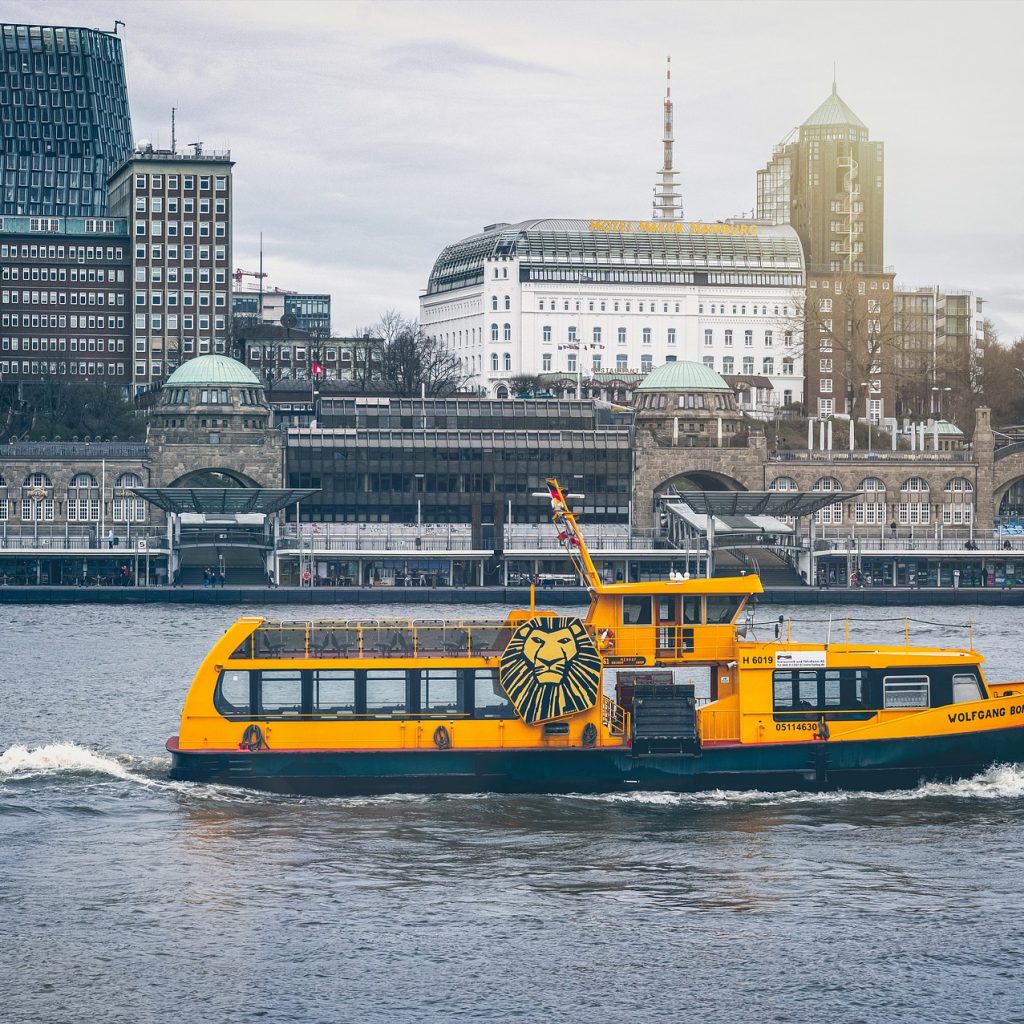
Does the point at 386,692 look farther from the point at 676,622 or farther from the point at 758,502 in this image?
the point at 758,502

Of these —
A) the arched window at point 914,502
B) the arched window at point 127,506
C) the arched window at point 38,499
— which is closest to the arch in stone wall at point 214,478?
the arched window at point 127,506

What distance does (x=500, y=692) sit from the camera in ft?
174

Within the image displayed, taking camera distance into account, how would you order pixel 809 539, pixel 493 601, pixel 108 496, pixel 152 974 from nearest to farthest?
pixel 152 974 → pixel 493 601 → pixel 809 539 → pixel 108 496

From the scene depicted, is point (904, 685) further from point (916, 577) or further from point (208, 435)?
point (208, 435)

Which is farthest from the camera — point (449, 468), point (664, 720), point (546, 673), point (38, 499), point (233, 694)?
point (449, 468)

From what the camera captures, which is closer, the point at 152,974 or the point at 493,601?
the point at 152,974

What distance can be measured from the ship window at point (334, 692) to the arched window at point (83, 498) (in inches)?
3633

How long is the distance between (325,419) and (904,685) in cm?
9953

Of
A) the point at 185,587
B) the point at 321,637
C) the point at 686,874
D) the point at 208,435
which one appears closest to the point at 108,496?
the point at 208,435

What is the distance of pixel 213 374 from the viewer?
148875mm

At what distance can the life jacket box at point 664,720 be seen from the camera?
2067 inches

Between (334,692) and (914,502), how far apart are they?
10222 cm

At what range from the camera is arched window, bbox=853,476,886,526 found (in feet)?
488

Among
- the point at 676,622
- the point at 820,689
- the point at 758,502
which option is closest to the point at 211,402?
the point at 758,502
